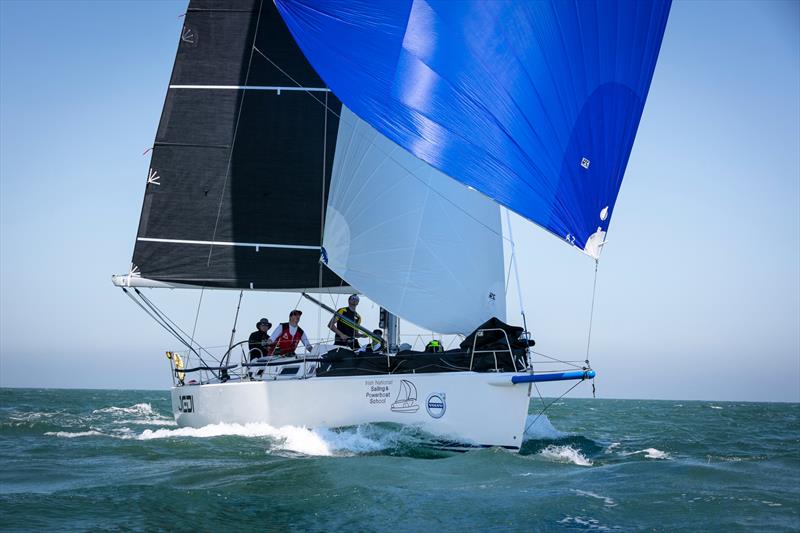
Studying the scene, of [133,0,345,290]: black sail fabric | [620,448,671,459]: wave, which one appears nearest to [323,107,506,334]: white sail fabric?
[133,0,345,290]: black sail fabric

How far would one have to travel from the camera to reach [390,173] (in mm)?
12039

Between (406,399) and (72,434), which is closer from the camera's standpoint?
(406,399)

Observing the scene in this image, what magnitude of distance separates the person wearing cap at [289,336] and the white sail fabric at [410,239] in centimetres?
173

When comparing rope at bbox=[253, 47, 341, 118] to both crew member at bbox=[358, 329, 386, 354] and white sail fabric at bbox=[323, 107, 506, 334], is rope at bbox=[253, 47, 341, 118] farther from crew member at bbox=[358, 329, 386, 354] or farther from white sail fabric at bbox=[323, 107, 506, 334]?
crew member at bbox=[358, 329, 386, 354]

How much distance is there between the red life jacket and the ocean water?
1624 mm

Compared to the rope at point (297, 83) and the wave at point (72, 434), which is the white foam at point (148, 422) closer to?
the wave at point (72, 434)

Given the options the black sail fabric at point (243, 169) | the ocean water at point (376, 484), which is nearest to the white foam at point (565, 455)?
the ocean water at point (376, 484)

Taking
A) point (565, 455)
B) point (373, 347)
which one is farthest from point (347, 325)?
point (565, 455)

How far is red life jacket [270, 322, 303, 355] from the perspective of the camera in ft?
42.7

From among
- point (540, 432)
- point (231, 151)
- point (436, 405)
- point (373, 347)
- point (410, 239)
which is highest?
point (231, 151)

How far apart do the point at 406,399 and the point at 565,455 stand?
229 cm

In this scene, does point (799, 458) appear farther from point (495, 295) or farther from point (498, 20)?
point (498, 20)

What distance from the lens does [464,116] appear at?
29.6 ft

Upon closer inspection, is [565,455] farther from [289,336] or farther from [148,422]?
[148,422]
